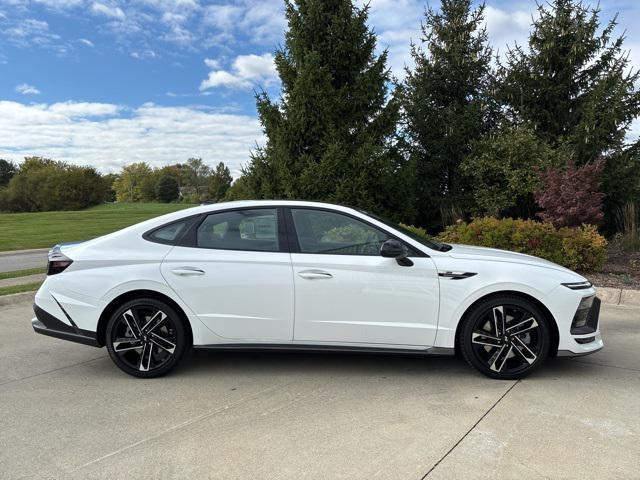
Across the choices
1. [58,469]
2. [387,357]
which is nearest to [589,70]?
[387,357]

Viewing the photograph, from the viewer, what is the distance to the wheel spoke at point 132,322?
4184mm

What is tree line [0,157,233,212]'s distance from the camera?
2532 inches

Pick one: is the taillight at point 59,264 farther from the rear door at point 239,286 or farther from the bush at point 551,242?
the bush at point 551,242

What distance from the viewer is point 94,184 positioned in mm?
66938

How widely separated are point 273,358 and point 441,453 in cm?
228

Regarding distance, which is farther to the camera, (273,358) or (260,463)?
(273,358)

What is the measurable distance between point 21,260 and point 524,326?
14.9 metres

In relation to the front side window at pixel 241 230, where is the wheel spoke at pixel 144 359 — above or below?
below

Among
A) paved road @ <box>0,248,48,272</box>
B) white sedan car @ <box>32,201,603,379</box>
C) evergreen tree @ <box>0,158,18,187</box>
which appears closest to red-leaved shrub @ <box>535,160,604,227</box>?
white sedan car @ <box>32,201,603,379</box>

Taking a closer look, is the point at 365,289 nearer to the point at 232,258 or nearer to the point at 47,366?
the point at 232,258

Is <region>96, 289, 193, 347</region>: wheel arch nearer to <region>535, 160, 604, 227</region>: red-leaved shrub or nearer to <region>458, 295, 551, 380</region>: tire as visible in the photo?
<region>458, 295, 551, 380</region>: tire

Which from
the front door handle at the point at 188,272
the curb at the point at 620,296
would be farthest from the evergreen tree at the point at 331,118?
the front door handle at the point at 188,272

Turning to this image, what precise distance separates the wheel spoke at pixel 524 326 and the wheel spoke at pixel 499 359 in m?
0.14

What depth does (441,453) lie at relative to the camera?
2.93 meters
